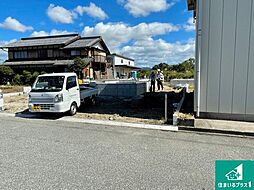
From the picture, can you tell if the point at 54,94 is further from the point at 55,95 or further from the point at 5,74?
the point at 5,74

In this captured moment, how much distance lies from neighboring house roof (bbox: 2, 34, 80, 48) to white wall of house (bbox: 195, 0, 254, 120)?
2929 centimetres

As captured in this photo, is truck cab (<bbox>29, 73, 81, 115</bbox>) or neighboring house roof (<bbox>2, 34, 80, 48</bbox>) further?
neighboring house roof (<bbox>2, 34, 80, 48</bbox>)

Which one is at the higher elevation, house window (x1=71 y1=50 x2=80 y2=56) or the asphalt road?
house window (x1=71 y1=50 x2=80 y2=56)

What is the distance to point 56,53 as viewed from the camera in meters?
32.3

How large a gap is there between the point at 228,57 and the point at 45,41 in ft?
111

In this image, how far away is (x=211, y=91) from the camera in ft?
20.0

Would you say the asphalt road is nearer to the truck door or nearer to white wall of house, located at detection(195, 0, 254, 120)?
white wall of house, located at detection(195, 0, 254, 120)

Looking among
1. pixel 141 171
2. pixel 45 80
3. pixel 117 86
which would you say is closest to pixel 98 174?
pixel 141 171

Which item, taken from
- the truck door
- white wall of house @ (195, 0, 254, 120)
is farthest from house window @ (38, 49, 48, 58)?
white wall of house @ (195, 0, 254, 120)

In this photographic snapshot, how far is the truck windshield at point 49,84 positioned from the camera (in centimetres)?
740

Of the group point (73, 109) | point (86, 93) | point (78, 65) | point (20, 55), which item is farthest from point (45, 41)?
point (73, 109)

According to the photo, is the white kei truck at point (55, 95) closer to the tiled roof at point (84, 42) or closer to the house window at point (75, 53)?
the tiled roof at point (84, 42)

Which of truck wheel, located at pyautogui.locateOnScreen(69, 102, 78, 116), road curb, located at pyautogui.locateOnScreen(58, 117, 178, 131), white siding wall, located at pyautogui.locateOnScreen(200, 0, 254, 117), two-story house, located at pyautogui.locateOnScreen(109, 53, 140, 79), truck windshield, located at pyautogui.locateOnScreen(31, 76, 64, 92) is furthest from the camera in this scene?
two-story house, located at pyautogui.locateOnScreen(109, 53, 140, 79)

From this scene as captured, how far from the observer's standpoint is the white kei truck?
711cm
